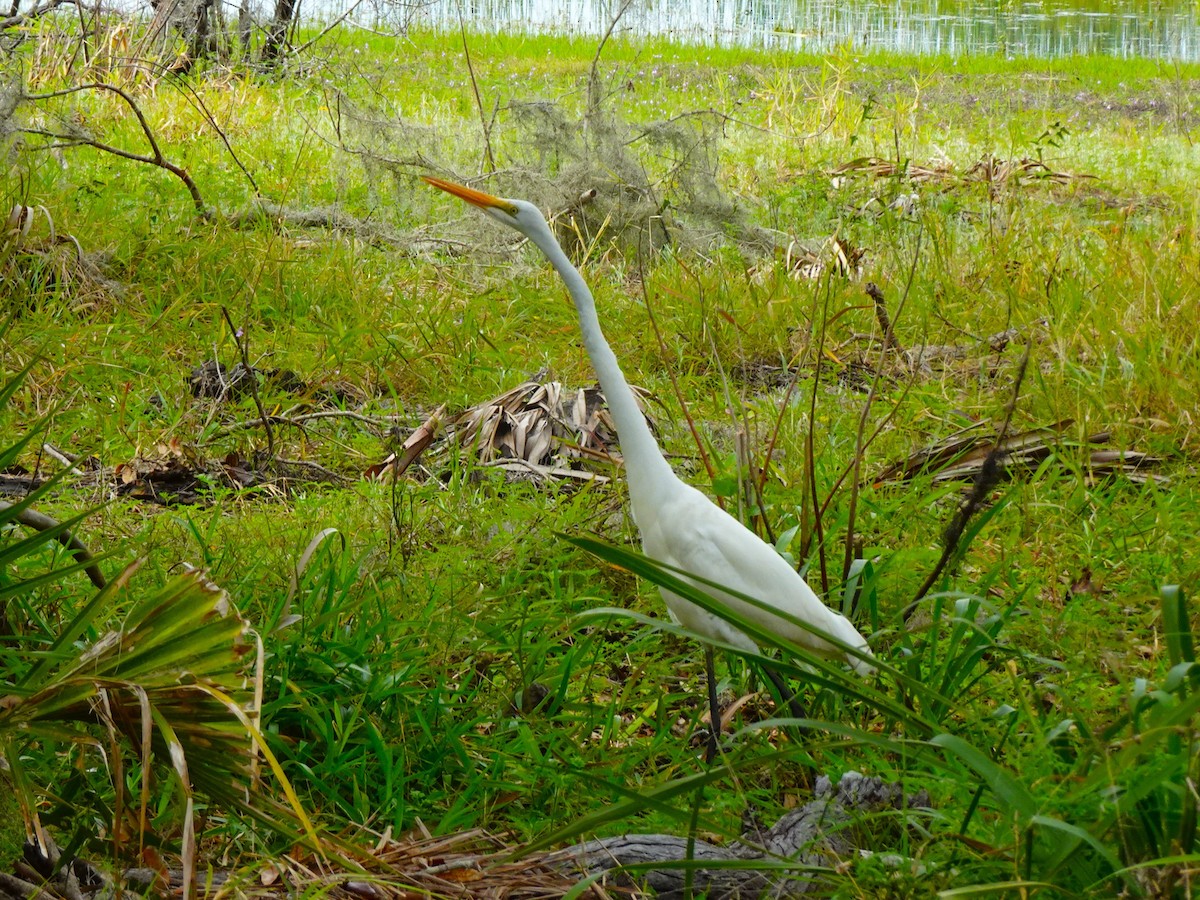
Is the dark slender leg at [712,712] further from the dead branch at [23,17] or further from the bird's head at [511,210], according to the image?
the dead branch at [23,17]

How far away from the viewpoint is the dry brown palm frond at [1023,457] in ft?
10.4

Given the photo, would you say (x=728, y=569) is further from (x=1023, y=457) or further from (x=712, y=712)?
(x=1023, y=457)

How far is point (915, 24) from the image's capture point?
54.1 feet

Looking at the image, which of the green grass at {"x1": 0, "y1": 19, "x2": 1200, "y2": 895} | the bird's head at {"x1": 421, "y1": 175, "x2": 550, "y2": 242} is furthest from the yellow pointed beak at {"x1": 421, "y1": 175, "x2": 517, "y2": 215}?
the green grass at {"x1": 0, "y1": 19, "x2": 1200, "y2": 895}

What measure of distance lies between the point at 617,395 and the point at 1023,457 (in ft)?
4.86

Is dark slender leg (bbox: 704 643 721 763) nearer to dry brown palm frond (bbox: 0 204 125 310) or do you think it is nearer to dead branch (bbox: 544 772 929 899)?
dead branch (bbox: 544 772 929 899)

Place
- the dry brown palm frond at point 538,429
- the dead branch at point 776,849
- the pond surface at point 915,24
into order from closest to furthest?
1. the dead branch at point 776,849
2. the dry brown palm frond at point 538,429
3. the pond surface at point 915,24

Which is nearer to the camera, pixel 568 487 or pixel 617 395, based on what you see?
pixel 617 395

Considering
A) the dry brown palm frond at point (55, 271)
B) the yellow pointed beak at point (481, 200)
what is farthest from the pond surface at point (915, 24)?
the yellow pointed beak at point (481, 200)

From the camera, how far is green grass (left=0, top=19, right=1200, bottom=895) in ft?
6.79

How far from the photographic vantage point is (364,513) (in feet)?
10.3

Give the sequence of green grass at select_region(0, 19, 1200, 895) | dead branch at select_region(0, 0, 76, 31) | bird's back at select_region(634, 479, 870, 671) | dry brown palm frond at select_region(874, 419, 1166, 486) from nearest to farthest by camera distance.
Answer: green grass at select_region(0, 19, 1200, 895), bird's back at select_region(634, 479, 870, 671), dry brown palm frond at select_region(874, 419, 1166, 486), dead branch at select_region(0, 0, 76, 31)

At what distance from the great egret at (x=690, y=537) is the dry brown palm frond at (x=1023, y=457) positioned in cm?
105

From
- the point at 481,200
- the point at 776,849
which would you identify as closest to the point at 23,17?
the point at 481,200
